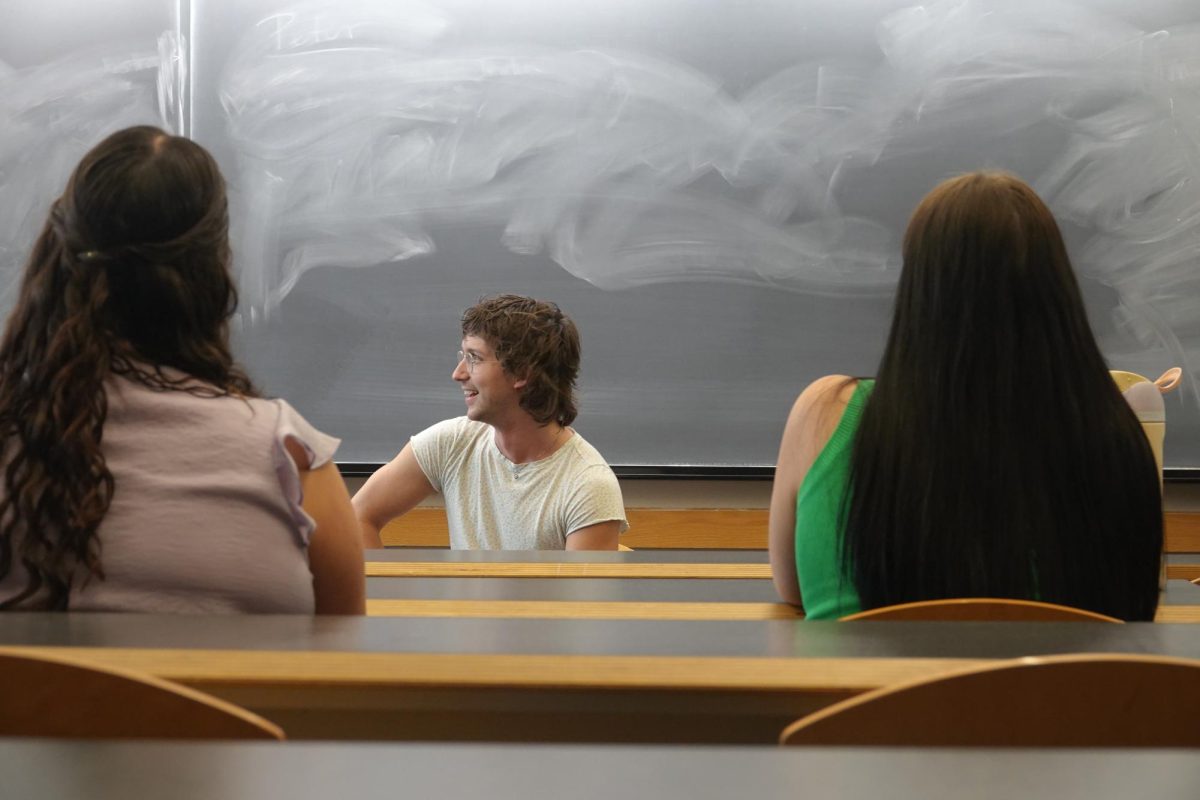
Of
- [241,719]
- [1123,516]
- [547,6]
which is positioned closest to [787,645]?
[241,719]

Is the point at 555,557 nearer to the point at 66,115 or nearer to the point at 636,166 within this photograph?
the point at 636,166

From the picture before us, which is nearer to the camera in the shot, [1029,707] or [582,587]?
[1029,707]

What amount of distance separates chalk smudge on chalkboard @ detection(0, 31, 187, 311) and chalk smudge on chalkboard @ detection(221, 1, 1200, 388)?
18cm

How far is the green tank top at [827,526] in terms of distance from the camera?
5.00 feet

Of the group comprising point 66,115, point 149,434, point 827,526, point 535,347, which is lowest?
point 827,526

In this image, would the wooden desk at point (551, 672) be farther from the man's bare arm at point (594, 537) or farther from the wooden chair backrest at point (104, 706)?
the man's bare arm at point (594, 537)

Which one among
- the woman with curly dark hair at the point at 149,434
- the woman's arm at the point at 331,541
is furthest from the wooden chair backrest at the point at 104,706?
the woman's arm at the point at 331,541

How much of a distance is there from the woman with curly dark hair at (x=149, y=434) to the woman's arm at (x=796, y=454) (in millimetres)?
526

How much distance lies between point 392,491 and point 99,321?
1.54m

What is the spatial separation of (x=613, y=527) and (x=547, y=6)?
145cm

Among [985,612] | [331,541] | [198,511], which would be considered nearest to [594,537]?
[331,541]

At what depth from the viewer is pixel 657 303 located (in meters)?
3.36

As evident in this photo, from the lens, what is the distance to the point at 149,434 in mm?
1301

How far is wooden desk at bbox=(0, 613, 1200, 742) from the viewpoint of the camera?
0.89 m
